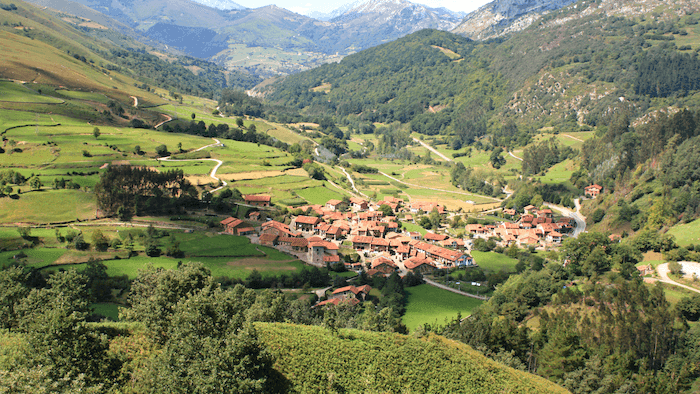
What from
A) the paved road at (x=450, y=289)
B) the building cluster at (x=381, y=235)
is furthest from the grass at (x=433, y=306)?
the building cluster at (x=381, y=235)

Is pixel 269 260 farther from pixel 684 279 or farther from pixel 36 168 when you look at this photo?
pixel 684 279

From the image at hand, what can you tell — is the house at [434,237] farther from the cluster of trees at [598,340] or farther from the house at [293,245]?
the cluster of trees at [598,340]

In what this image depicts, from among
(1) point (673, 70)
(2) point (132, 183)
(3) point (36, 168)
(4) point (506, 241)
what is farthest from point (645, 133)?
(3) point (36, 168)

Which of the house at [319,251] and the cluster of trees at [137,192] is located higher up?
the cluster of trees at [137,192]

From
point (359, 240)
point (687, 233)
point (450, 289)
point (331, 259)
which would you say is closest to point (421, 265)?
point (450, 289)

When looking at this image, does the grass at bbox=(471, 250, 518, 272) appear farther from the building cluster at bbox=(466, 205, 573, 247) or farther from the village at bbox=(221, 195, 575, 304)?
the building cluster at bbox=(466, 205, 573, 247)
